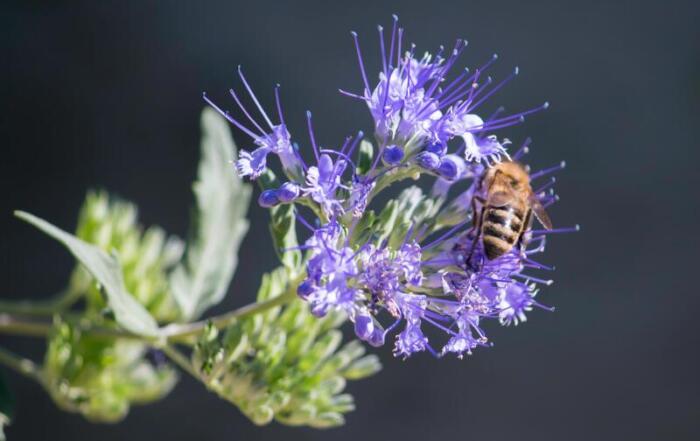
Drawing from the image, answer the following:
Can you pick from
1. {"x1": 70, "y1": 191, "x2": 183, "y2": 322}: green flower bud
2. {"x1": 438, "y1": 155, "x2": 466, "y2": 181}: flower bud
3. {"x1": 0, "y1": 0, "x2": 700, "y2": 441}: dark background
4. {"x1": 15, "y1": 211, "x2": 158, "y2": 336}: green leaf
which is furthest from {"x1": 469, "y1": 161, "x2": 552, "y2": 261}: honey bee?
{"x1": 0, "y1": 0, "x2": 700, "y2": 441}: dark background

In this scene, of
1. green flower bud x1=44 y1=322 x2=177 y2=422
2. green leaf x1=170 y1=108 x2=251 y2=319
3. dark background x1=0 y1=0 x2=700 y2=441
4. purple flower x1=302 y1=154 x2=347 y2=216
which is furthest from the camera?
dark background x1=0 y1=0 x2=700 y2=441

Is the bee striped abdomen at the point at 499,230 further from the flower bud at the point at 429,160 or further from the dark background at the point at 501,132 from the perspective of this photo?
the dark background at the point at 501,132

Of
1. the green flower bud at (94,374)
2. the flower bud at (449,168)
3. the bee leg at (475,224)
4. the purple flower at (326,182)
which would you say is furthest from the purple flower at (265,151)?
the green flower bud at (94,374)

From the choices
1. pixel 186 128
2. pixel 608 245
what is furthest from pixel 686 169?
pixel 186 128

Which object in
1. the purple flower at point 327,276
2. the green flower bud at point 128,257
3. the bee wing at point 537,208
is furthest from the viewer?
the green flower bud at point 128,257

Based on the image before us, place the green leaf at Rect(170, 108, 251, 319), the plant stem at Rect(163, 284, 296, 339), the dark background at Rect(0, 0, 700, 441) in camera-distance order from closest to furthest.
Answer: the plant stem at Rect(163, 284, 296, 339)
the green leaf at Rect(170, 108, 251, 319)
the dark background at Rect(0, 0, 700, 441)

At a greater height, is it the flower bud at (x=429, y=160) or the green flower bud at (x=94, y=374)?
the flower bud at (x=429, y=160)

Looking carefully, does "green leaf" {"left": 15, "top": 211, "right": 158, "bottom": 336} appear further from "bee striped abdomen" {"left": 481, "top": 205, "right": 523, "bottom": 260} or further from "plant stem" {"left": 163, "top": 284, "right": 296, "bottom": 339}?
"bee striped abdomen" {"left": 481, "top": 205, "right": 523, "bottom": 260}
